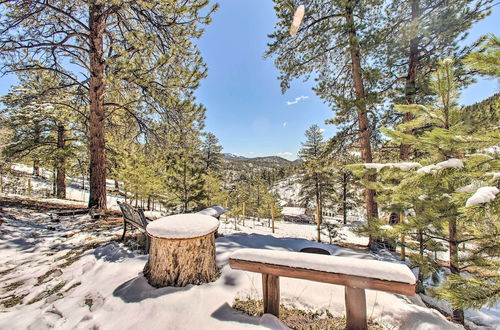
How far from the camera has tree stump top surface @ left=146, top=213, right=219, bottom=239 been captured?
268 centimetres

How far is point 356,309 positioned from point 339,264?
1.63 ft

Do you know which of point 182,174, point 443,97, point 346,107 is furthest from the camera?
point 182,174

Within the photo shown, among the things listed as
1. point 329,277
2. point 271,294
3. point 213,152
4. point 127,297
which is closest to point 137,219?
point 127,297

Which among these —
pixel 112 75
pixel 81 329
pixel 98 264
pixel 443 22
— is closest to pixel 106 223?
pixel 98 264

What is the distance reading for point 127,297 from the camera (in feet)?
8.27

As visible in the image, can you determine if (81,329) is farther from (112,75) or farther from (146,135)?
(146,135)

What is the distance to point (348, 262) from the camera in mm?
1920

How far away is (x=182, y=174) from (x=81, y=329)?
19.1 feet

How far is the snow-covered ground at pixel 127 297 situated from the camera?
2148 millimetres

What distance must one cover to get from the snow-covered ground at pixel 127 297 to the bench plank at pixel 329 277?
52 cm

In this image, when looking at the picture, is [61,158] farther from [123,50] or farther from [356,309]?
[356,309]

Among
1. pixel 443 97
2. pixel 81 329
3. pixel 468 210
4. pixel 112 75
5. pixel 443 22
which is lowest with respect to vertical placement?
pixel 81 329

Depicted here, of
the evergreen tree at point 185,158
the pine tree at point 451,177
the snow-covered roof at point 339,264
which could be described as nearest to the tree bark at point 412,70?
the pine tree at point 451,177

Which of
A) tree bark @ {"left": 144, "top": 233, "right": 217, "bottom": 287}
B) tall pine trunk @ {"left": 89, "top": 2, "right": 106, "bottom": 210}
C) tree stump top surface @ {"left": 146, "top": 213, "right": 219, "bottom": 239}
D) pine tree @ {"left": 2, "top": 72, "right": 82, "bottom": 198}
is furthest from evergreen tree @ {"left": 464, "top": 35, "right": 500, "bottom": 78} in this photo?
pine tree @ {"left": 2, "top": 72, "right": 82, "bottom": 198}
